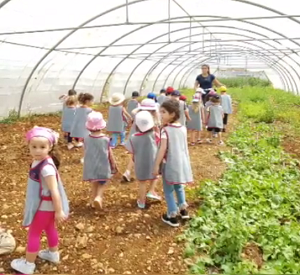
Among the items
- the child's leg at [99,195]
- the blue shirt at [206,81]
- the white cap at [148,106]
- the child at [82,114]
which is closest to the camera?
the child's leg at [99,195]

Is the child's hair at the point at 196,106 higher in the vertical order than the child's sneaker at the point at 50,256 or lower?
higher

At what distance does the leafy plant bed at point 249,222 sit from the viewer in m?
3.25

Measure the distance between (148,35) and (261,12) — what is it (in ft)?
14.1

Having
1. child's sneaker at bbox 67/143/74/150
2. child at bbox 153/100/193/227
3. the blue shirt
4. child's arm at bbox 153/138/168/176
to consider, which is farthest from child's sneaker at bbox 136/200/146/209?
the blue shirt

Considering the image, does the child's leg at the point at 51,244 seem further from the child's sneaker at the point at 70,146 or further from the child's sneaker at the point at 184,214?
the child's sneaker at the point at 70,146

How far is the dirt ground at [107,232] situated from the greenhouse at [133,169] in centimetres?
1

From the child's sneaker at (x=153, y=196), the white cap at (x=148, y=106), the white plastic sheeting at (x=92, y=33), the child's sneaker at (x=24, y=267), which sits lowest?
the child's sneaker at (x=24, y=267)

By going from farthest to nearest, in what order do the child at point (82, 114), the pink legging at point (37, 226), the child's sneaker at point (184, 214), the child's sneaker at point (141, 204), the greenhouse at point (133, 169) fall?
the child at point (82, 114) < the child's sneaker at point (141, 204) < the child's sneaker at point (184, 214) < the greenhouse at point (133, 169) < the pink legging at point (37, 226)

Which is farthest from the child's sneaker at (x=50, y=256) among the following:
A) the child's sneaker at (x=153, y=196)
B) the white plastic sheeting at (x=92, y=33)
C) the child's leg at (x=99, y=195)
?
the white plastic sheeting at (x=92, y=33)

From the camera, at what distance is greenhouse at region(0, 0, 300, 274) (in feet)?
10.5

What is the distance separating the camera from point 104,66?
556 inches

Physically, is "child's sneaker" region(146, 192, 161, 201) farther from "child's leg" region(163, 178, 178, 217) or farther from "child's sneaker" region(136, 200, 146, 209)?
"child's leg" region(163, 178, 178, 217)

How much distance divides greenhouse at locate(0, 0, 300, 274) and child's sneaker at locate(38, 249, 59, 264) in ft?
0.04

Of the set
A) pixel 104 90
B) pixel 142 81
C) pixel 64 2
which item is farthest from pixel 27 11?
pixel 142 81
